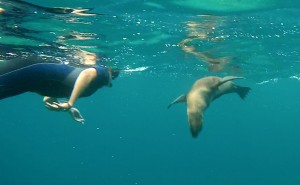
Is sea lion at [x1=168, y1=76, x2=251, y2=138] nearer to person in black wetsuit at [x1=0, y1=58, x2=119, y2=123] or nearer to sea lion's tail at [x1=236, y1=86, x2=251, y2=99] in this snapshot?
sea lion's tail at [x1=236, y1=86, x2=251, y2=99]

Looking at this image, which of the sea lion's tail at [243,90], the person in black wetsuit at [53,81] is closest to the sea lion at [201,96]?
the sea lion's tail at [243,90]

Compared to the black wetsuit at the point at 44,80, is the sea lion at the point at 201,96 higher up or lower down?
lower down

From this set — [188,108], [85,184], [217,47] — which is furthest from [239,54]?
[85,184]

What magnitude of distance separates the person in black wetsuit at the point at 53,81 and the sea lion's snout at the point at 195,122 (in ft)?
6.17

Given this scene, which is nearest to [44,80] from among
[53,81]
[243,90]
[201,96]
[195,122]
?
[53,81]

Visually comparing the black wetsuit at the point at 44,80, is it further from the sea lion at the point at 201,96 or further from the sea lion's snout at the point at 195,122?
the sea lion's snout at the point at 195,122

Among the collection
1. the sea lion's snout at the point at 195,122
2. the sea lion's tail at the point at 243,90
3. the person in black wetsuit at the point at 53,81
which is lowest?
the sea lion's tail at the point at 243,90

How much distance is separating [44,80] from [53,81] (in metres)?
0.16

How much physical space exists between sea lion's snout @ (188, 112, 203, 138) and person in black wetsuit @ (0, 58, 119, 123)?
74.1 inches

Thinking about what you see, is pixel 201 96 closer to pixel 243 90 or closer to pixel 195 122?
pixel 195 122

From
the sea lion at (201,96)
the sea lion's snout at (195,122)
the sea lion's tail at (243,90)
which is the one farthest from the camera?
the sea lion's tail at (243,90)

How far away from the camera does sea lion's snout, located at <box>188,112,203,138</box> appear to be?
6262 mm

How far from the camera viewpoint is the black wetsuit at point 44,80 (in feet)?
20.9

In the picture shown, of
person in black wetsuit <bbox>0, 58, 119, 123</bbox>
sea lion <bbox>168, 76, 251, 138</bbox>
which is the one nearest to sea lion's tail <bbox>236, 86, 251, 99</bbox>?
sea lion <bbox>168, 76, 251, 138</bbox>
